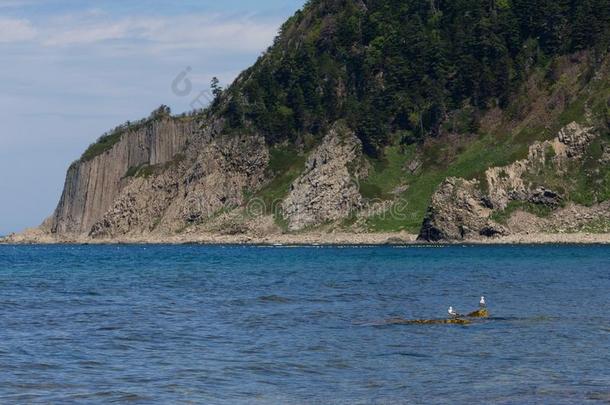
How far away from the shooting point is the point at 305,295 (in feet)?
191

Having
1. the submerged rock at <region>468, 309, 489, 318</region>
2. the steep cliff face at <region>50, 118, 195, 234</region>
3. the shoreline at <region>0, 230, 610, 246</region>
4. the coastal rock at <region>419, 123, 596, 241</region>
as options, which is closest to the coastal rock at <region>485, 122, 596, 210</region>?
the coastal rock at <region>419, 123, 596, 241</region>

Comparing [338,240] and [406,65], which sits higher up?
[406,65]

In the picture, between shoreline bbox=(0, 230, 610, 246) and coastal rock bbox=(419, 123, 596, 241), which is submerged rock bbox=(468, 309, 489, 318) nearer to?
shoreline bbox=(0, 230, 610, 246)

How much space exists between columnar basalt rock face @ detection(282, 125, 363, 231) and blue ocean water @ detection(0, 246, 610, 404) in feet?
268

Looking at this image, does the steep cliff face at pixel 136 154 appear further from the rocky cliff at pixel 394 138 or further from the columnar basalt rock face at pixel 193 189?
the columnar basalt rock face at pixel 193 189

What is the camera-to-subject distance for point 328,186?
6166 inches

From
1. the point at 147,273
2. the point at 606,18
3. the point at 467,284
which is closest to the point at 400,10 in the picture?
the point at 606,18

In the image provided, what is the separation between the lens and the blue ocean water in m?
27.6

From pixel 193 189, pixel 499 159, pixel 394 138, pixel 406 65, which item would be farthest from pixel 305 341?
pixel 406 65

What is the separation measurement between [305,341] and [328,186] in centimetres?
11958

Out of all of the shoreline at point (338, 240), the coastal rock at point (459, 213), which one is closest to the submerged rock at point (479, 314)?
the shoreline at point (338, 240)

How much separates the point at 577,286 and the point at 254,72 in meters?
141

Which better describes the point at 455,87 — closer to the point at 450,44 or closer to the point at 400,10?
the point at 450,44

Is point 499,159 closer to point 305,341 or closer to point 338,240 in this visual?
point 338,240
